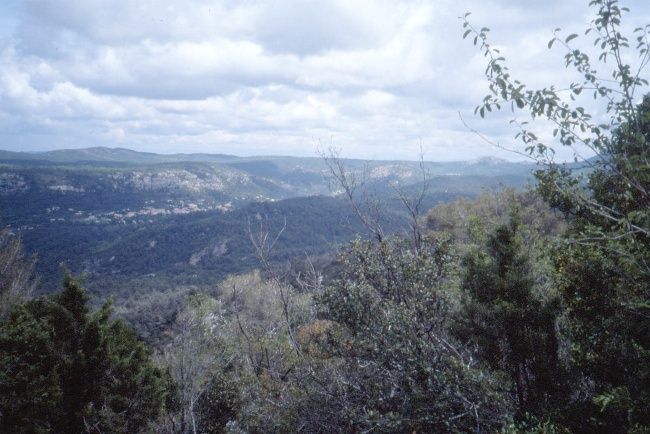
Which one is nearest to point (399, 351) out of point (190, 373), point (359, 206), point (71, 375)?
point (359, 206)

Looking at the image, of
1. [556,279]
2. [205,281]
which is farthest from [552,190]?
[205,281]

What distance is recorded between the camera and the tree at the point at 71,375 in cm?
1309

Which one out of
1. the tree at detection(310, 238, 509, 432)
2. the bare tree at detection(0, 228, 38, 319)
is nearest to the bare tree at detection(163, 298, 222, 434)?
the tree at detection(310, 238, 509, 432)

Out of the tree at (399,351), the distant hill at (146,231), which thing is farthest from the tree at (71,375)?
the distant hill at (146,231)

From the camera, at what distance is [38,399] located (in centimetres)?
1291

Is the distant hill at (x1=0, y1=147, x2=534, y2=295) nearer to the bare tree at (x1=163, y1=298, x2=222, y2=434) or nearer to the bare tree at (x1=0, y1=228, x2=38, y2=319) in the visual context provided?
the bare tree at (x1=0, y1=228, x2=38, y2=319)

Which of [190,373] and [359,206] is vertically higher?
[359,206]

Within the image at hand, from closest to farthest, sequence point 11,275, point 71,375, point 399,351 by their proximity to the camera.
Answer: point 399,351
point 71,375
point 11,275

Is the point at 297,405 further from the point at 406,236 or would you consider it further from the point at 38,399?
the point at 38,399

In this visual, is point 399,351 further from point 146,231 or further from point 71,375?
point 146,231

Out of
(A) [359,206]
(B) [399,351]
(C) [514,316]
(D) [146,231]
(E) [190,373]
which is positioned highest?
(A) [359,206]

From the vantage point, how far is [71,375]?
14.9m

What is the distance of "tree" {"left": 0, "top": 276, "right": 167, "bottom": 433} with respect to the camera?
13.1 meters

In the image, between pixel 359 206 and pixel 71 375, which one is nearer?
pixel 359 206
